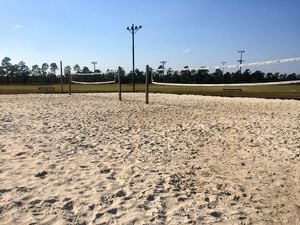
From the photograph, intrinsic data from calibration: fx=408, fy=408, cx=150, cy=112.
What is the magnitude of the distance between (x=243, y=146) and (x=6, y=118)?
574cm

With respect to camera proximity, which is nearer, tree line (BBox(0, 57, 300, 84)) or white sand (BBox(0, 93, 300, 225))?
white sand (BBox(0, 93, 300, 225))

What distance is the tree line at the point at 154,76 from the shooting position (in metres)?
22.0

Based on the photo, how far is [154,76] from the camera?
93.8 feet

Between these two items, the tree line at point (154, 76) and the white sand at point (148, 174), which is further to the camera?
the tree line at point (154, 76)

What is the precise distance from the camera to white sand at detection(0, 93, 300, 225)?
3.40m

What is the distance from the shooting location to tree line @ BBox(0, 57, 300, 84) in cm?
2195

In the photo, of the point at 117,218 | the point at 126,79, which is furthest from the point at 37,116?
the point at 126,79

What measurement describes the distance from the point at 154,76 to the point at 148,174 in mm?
24198

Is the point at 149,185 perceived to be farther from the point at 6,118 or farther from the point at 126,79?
the point at 126,79

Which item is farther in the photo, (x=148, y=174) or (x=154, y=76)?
(x=154, y=76)

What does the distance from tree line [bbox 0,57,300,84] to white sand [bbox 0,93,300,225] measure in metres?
8.82

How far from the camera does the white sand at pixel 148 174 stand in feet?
11.1

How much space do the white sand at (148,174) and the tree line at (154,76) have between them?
8825 mm

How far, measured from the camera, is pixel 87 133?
7371 millimetres
